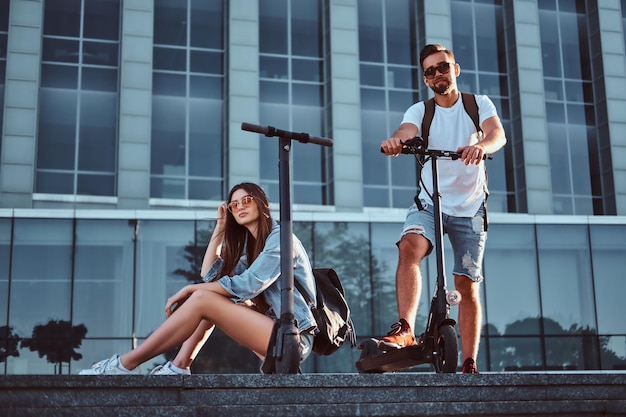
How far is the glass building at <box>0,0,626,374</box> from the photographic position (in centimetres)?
2150

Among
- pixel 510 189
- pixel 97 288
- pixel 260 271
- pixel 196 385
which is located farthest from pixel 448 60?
pixel 510 189

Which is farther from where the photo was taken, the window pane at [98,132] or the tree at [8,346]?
the window pane at [98,132]

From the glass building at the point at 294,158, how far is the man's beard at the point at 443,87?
15980 mm

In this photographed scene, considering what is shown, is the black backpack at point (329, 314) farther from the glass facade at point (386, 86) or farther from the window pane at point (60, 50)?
the window pane at point (60, 50)

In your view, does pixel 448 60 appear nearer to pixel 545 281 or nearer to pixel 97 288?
pixel 97 288

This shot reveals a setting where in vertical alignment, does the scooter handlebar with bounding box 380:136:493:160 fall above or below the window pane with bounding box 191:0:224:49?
below

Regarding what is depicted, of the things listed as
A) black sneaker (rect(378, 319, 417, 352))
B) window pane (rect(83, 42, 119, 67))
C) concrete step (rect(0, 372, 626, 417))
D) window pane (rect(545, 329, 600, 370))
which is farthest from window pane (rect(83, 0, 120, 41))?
concrete step (rect(0, 372, 626, 417))

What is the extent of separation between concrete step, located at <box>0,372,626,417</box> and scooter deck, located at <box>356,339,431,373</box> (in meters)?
1.23

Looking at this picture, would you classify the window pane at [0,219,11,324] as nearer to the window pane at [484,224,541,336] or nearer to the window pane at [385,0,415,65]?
the window pane at [484,224,541,336]

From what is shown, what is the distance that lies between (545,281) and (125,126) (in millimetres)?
11408

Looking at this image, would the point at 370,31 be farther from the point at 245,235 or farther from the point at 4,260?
the point at 245,235

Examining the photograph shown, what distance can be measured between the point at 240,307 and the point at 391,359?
880 millimetres

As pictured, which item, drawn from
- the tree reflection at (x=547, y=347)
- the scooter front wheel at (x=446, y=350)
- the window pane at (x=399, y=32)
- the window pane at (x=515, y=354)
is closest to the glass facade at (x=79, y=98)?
the window pane at (x=399, y=32)

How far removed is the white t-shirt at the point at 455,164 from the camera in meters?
5.85
